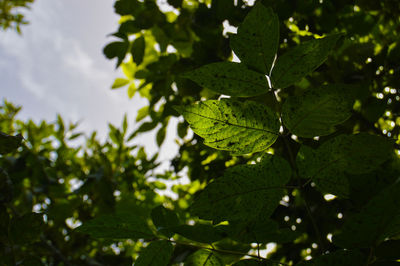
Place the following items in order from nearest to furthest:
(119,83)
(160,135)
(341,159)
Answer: (341,159) < (160,135) < (119,83)

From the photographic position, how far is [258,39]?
0.61 m

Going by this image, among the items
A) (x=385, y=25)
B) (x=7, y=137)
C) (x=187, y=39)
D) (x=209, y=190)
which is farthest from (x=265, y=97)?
(x=385, y=25)

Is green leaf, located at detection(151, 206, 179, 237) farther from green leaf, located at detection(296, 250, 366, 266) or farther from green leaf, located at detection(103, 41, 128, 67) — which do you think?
green leaf, located at detection(103, 41, 128, 67)

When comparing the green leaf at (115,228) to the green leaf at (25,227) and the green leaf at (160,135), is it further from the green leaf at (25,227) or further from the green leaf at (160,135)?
the green leaf at (160,135)

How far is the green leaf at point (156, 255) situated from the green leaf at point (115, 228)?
27 mm

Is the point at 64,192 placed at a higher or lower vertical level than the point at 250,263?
higher

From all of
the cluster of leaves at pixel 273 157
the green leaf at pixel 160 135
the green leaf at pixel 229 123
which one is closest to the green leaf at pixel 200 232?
the cluster of leaves at pixel 273 157

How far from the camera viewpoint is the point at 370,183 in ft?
2.20

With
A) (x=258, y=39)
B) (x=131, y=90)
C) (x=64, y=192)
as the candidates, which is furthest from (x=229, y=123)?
(x=64, y=192)

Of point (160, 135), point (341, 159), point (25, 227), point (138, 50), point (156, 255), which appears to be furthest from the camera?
point (160, 135)

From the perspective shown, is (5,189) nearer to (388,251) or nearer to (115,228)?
(115,228)

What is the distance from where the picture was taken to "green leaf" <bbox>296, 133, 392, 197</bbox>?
1.71ft

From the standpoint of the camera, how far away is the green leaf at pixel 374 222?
0.40m

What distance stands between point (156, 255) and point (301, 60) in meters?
0.51
